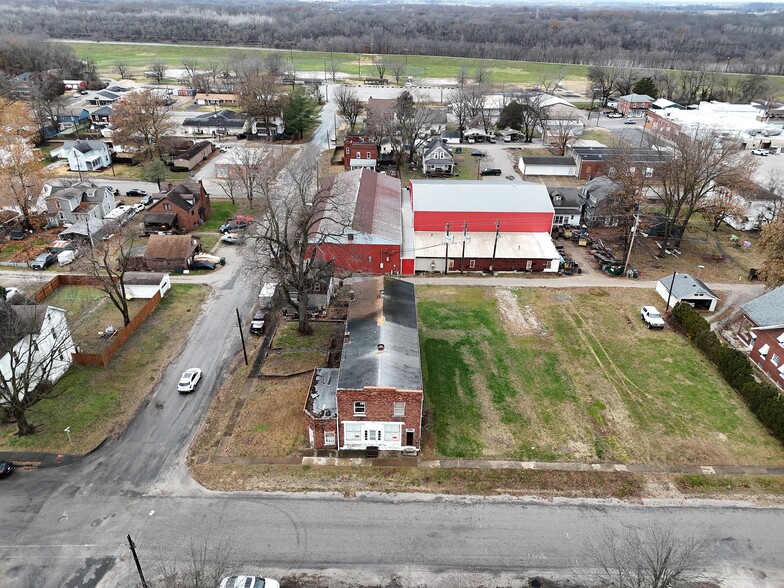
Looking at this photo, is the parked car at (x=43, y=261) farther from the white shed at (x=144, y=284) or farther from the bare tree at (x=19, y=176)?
the white shed at (x=144, y=284)

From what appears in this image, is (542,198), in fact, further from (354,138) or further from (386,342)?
(354,138)

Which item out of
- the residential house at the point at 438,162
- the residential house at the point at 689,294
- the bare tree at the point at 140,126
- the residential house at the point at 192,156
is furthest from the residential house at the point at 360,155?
the residential house at the point at 689,294

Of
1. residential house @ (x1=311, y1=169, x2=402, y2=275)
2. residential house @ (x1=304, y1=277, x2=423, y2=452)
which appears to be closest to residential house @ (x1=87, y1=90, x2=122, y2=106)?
residential house @ (x1=311, y1=169, x2=402, y2=275)

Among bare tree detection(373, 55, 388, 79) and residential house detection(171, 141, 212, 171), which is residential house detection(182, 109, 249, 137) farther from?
bare tree detection(373, 55, 388, 79)

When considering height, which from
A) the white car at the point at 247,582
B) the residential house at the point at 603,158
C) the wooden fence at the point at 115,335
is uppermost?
the residential house at the point at 603,158

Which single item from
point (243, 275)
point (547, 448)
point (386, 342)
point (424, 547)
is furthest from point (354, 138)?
point (424, 547)
